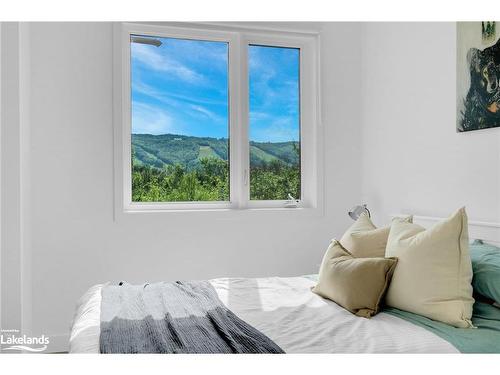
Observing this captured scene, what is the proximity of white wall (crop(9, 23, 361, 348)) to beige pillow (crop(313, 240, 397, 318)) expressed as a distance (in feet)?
4.32

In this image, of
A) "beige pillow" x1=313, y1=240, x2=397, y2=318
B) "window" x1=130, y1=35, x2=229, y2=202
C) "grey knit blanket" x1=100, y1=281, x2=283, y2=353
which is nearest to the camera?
"grey knit blanket" x1=100, y1=281, x2=283, y2=353

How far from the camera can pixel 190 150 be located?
11.0 ft

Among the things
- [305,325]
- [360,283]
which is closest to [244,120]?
[360,283]

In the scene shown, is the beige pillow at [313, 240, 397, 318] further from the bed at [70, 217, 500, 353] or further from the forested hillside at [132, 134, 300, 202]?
the forested hillside at [132, 134, 300, 202]

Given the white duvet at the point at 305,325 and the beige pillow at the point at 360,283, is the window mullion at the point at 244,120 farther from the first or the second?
the beige pillow at the point at 360,283

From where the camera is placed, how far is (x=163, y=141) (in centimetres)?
330

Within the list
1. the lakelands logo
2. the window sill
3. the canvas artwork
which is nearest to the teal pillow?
the canvas artwork

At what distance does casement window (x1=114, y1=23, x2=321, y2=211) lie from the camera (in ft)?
10.6

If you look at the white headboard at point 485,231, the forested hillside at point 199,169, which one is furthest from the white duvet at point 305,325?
the forested hillside at point 199,169

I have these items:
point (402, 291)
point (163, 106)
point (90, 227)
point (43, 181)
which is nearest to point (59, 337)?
point (90, 227)

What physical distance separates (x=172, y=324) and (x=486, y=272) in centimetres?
125

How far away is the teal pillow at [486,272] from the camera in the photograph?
5.76ft

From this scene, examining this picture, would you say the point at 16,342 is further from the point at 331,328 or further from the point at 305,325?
the point at 331,328

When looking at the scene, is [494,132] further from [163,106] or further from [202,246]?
[163,106]
